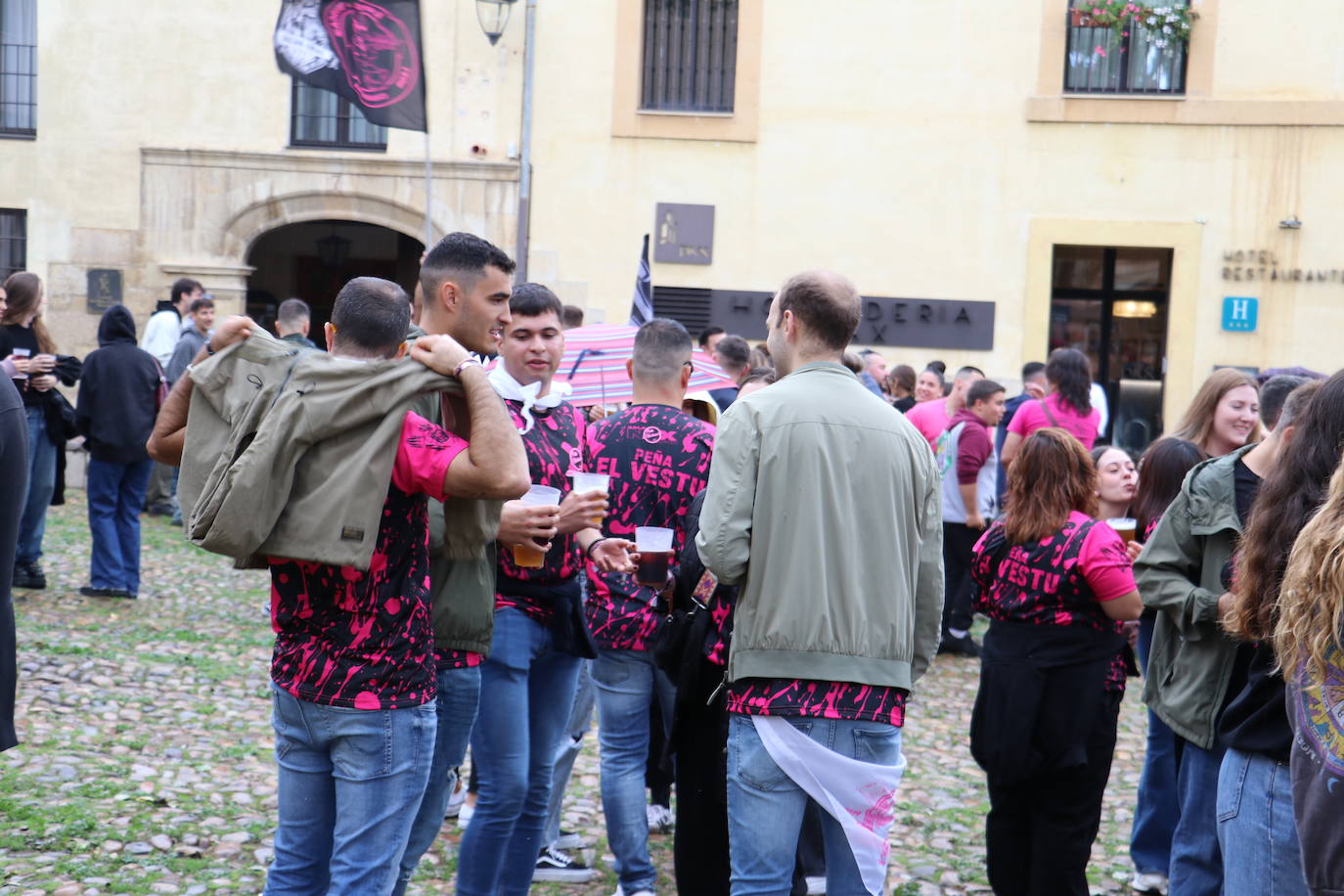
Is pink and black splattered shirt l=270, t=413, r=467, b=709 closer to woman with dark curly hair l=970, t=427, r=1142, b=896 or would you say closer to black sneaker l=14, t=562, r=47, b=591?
woman with dark curly hair l=970, t=427, r=1142, b=896

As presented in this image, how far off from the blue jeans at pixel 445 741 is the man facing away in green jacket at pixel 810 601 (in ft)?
2.73

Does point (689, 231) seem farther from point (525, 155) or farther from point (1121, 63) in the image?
point (1121, 63)

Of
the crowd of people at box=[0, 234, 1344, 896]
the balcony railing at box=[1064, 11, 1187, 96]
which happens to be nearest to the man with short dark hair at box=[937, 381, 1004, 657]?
the crowd of people at box=[0, 234, 1344, 896]

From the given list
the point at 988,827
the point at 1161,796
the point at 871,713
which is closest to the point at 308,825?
the point at 871,713

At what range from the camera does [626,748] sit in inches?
195

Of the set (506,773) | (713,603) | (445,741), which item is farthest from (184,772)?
(713,603)

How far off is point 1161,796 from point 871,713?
252cm

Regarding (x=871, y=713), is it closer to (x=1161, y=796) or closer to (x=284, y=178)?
(x=1161, y=796)

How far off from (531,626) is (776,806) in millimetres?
1151

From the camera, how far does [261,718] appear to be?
7.19 meters

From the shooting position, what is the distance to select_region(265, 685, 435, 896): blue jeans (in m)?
3.32

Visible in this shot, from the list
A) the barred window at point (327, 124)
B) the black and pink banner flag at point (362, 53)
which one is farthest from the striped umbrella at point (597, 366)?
the barred window at point (327, 124)

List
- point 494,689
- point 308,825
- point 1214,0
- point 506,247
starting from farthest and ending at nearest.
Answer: point 506,247 → point 1214,0 → point 494,689 → point 308,825

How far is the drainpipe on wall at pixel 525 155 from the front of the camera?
1680 cm
